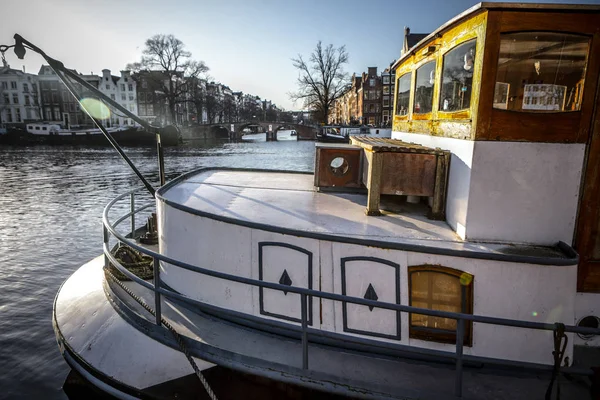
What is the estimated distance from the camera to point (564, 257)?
3436 millimetres

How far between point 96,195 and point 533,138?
20.8m

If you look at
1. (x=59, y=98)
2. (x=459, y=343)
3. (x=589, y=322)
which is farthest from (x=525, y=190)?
(x=59, y=98)

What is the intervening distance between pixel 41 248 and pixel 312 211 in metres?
11.0

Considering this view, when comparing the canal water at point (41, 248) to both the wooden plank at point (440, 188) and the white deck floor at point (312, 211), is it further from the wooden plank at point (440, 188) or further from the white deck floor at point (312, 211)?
the wooden plank at point (440, 188)

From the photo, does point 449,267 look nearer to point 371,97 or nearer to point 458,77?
point 458,77

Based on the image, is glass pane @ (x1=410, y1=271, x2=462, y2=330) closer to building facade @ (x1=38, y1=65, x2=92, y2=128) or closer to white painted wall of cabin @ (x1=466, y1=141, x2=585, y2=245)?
white painted wall of cabin @ (x1=466, y1=141, x2=585, y2=245)

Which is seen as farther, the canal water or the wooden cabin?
the canal water

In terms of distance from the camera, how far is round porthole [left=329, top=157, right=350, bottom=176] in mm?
5730

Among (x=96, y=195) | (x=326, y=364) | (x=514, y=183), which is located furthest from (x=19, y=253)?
(x=514, y=183)

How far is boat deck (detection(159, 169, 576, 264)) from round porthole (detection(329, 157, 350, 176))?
0.38m

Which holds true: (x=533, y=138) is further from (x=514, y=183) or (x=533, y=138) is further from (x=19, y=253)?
(x=19, y=253)

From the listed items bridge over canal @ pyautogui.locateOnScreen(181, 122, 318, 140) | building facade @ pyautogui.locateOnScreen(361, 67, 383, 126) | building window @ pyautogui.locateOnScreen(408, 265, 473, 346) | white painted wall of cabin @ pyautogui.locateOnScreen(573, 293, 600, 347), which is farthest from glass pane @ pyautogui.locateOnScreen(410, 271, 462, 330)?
building facade @ pyautogui.locateOnScreen(361, 67, 383, 126)

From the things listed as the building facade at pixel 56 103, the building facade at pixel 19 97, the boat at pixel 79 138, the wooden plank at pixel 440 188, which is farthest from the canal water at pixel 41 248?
the building facade at pixel 19 97

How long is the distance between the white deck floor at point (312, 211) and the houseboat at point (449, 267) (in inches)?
1.9
